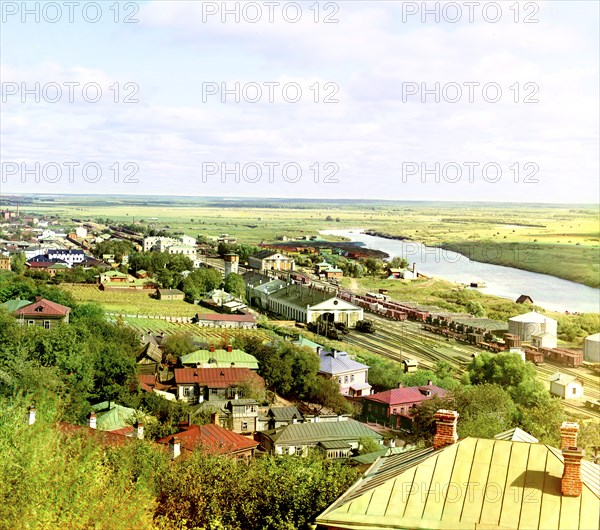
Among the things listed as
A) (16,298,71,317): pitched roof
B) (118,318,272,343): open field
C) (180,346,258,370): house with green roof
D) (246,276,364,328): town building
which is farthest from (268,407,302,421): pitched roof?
(246,276,364,328): town building

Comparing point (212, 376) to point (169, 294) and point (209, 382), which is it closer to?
point (209, 382)

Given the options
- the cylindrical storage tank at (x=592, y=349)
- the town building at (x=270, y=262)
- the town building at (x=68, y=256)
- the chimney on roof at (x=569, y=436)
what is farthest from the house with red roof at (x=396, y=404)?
the town building at (x=270, y=262)

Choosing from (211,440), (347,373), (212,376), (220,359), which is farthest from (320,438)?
(347,373)

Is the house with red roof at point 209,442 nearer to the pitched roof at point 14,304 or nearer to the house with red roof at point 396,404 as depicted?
the house with red roof at point 396,404

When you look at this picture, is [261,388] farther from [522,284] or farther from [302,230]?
[302,230]

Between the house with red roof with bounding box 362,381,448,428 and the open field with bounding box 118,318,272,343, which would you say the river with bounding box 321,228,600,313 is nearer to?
the open field with bounding box 118,318,272,343

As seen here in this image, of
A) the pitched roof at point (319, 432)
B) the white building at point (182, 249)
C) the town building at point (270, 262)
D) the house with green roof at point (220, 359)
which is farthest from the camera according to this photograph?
the white building at point (182, 249)
